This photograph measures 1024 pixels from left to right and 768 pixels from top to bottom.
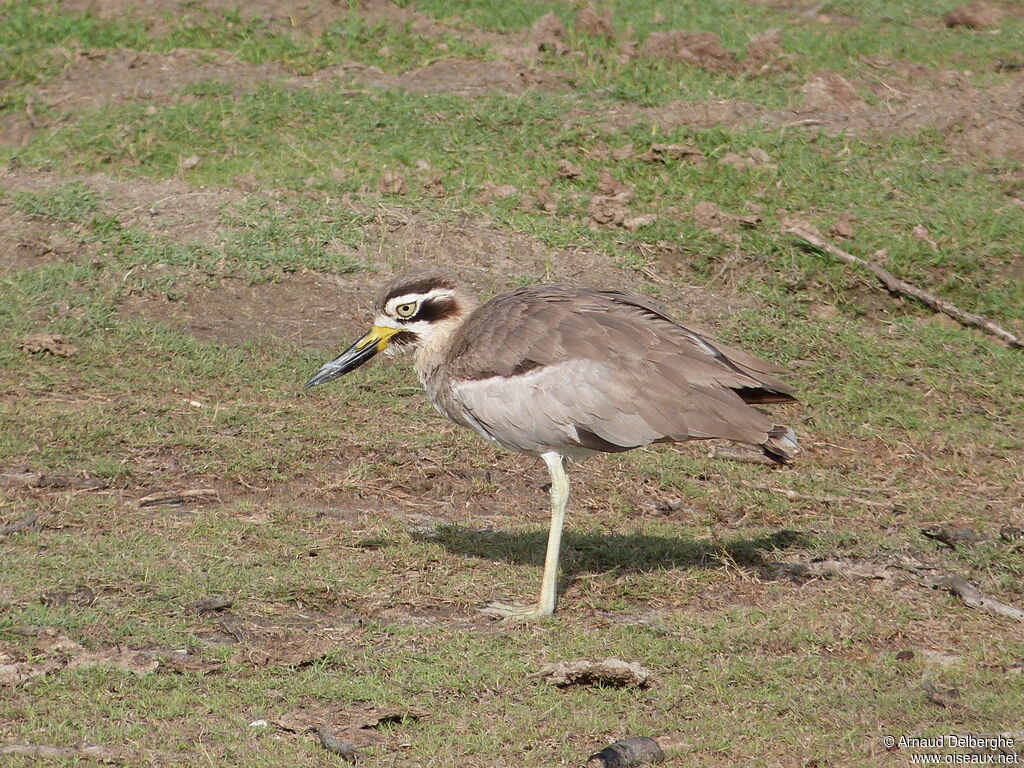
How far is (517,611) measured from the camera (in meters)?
5.78

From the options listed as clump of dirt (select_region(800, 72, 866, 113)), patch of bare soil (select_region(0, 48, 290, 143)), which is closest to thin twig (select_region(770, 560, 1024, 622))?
clump of dirt (select_region(800, 72, 866, 113))

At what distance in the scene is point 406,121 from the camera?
10750mm

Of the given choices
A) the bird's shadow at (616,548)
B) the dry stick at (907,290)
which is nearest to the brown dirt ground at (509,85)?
the dry stick at (907,290)

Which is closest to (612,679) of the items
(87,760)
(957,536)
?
(87,760)

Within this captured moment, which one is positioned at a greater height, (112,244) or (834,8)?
(834,8)

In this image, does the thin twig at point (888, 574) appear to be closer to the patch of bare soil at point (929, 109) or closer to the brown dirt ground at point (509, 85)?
the brown dirt ground at point (509, 85)

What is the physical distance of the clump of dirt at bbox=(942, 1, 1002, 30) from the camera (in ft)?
43.7

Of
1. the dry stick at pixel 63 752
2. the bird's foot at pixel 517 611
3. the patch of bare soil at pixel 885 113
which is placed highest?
the patch of bare soil at pixel 885 113

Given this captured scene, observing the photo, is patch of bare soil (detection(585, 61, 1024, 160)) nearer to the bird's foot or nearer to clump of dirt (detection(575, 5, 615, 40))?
clump of dirt (detection(575, 5, 615, 40))

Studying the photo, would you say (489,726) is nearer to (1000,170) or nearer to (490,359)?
(490,359)

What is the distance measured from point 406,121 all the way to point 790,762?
23.9ft

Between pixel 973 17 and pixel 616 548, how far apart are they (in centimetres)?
905

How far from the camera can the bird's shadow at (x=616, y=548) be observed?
21.0 ft

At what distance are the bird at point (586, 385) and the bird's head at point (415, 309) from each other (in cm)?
19
